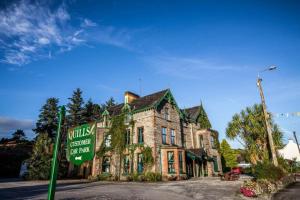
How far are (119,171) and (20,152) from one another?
2586cm

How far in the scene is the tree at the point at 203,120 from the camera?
33.6 m

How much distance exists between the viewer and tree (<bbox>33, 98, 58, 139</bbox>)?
50219mm

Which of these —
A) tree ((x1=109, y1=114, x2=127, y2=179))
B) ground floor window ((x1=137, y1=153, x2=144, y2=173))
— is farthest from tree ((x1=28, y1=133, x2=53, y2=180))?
ground floor window ((x1=137, y1=153, x2=144, y2=173))

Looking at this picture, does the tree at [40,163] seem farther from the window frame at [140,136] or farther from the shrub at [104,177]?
the window frame at [140,136]

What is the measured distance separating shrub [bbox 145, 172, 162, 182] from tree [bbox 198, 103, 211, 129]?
48.0ft

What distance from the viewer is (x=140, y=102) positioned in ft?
93.1

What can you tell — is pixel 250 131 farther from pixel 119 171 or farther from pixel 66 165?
pixel 66 165

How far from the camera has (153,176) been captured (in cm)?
2125

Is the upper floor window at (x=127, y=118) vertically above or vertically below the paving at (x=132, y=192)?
above

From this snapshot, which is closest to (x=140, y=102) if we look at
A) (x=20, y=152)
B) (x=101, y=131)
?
(x=101, y=131)

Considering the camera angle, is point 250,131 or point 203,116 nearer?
point 250,131

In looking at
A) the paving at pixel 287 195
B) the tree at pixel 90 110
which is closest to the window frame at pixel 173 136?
the paving at pixel 287 195

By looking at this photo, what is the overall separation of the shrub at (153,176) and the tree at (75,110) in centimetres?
3235

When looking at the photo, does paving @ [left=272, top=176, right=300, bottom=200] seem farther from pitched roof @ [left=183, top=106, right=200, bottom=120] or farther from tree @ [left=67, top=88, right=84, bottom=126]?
tree @ [left=67, top=88, right=84, bottom=126]
